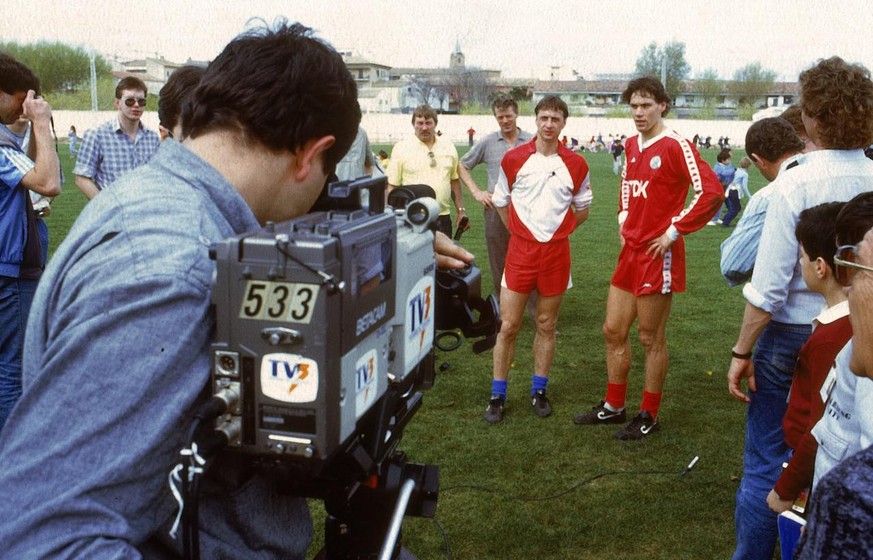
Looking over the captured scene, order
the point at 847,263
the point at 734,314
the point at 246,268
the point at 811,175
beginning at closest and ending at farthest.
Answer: the point at 246,268 < the point at 847,263 < the point at 811,175 < the point at 734,314

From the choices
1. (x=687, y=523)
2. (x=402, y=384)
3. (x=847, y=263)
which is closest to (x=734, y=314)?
(x=687, y=523)

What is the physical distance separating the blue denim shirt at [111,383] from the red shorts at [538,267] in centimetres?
429

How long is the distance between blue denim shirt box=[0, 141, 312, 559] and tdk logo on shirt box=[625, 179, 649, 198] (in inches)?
161

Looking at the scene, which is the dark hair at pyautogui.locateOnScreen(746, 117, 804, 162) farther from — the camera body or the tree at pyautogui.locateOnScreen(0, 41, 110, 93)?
the tree at pyautogui.locateOnScreen(0, 41, 110, 93)

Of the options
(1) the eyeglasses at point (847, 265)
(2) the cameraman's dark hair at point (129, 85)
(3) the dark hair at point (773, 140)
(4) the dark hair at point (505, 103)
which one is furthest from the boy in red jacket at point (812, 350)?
(2) the cameraman's dark hair at point (129, 85)

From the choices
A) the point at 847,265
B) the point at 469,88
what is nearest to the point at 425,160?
the point at 847,265

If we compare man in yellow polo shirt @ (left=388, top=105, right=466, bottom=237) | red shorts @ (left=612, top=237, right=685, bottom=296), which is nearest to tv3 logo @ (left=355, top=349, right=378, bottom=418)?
red shorts @ (left=612, top=237, right=685, bottom=296)

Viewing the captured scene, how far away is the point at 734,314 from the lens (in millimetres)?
8586

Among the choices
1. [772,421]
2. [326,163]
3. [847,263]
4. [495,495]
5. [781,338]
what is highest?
[326,163]

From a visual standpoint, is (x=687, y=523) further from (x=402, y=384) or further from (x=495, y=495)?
(x=402, y=384)

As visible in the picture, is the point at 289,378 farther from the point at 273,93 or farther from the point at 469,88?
the point at 469,88

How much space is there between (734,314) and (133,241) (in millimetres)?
8261

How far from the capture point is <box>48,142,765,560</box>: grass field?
3.83 meters

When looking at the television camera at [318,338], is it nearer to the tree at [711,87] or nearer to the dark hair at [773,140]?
the dark hair at [773,140]
